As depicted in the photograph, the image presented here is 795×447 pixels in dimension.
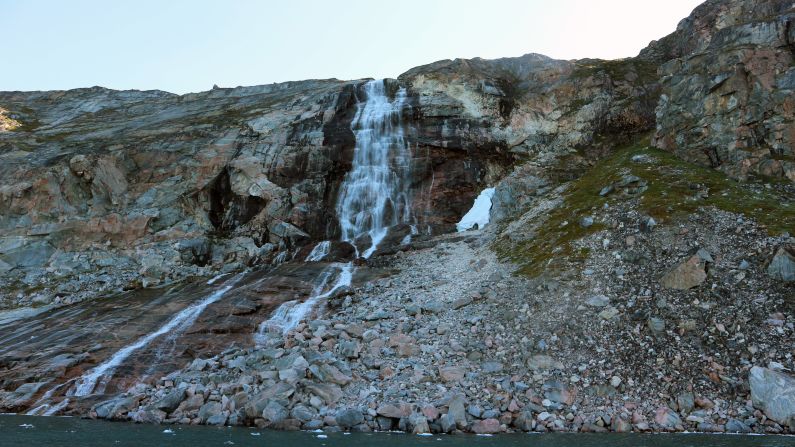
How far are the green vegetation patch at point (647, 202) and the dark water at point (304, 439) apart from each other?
40.7 feet

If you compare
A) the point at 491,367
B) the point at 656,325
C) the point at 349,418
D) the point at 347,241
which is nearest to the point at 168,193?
the point at 347,241

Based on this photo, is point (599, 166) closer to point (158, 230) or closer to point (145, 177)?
point (158, 230)

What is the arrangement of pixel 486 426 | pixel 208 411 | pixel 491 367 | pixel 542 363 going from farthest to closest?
1. pixel 491 367
2. pixel 542 363
3. pixel 208 411
4. pixel 486 426

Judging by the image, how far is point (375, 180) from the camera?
48906mm

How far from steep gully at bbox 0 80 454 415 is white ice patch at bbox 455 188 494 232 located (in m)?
4.40

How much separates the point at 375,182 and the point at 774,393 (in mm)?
36248

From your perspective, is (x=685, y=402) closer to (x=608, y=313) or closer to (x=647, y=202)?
(x=608, y=313)

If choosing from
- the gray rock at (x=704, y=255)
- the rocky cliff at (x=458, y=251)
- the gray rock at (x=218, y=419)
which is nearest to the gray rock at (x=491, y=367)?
the rocky cliff at (x=458, y=251)

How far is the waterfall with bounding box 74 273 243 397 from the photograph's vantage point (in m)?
22.8

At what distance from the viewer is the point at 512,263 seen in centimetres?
3108

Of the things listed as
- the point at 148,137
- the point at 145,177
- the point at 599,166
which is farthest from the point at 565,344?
the point at 148,137

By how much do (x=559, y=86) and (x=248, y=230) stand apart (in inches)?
1383

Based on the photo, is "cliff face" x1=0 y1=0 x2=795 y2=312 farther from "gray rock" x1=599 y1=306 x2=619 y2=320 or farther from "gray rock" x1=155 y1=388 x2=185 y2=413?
"gray rock" x1=155 y1=388 x2=185 y2=413

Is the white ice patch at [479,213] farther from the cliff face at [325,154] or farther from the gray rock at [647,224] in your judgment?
the gray rock at [647,224]
